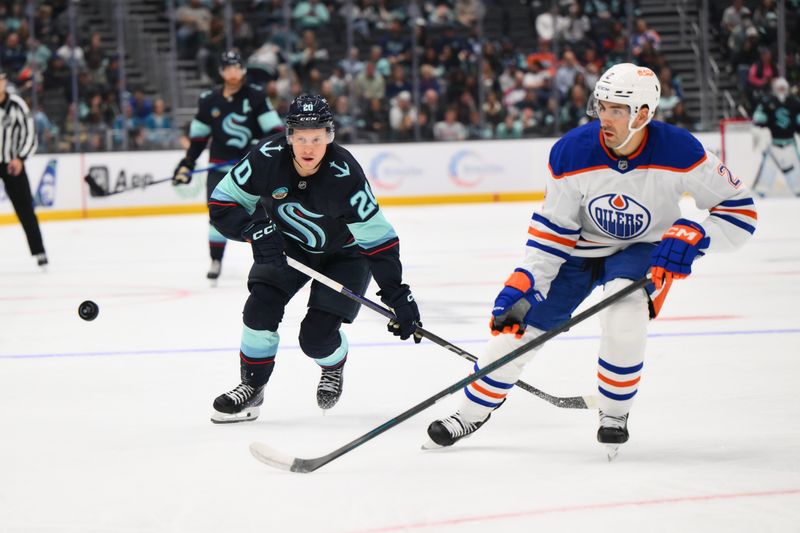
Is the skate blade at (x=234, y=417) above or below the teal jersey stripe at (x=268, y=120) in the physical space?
below

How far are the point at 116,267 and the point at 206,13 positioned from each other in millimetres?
6416

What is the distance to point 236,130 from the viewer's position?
271 inches

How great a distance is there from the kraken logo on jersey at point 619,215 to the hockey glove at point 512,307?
0.25 metres

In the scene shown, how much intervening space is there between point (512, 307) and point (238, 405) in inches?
40.4

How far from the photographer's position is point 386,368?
14.1 ft

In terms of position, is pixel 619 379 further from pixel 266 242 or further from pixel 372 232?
pixel 266 242

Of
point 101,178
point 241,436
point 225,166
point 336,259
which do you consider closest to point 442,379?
point 336,259

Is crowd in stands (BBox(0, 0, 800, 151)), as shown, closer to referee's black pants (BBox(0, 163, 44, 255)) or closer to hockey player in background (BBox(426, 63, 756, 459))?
referee's black pants (BBox(0, 163, 44, 255))

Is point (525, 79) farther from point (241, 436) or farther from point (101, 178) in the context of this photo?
point (241, 436)

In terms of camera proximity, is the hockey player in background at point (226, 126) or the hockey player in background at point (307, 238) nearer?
the hockey player in background at point (307, 238)

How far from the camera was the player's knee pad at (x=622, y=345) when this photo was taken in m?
2.94

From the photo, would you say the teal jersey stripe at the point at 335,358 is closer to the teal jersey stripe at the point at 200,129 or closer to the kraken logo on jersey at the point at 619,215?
the kraken logo on jersey at the point at 619,215

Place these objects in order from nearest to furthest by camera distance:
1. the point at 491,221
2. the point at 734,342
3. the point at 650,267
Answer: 1. the point at 650,267
2. the point at 734,342
3. the point at 491,221

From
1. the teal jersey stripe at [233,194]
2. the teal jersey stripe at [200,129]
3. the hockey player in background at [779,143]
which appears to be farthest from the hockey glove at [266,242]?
the hockey player in background at [779,143]
